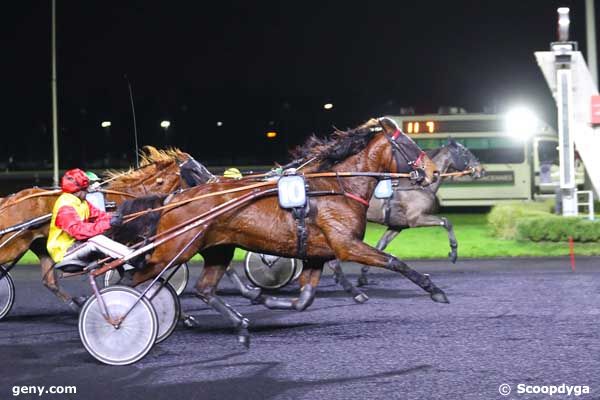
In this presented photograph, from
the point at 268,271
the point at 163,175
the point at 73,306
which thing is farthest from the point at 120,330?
the point at 163,175

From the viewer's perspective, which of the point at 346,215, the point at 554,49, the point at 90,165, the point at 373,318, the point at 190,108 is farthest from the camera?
the point at 190,108

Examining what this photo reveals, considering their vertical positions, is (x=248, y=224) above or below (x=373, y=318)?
above

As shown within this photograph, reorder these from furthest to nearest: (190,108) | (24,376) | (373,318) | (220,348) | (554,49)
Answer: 1. (190,108)
2. (554,49)
3. (373,318)
4. (220,348)
5. (24,376)

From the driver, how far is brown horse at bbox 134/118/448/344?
623 mm

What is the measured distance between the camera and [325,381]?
6098mm

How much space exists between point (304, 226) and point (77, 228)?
6.49ft

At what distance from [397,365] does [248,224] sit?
6.43 ft

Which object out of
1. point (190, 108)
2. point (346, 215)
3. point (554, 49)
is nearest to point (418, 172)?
point (346, 215)

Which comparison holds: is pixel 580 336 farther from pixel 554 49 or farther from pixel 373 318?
pixel 554 49

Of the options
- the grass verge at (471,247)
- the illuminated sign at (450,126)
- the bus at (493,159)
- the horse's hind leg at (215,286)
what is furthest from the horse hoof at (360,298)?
the bus at (493,159)

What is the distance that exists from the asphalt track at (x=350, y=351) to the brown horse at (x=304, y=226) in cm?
46

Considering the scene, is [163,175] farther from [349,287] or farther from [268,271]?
[349,287]

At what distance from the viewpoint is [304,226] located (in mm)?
7848

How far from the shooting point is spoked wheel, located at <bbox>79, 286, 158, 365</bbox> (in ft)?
21.8
